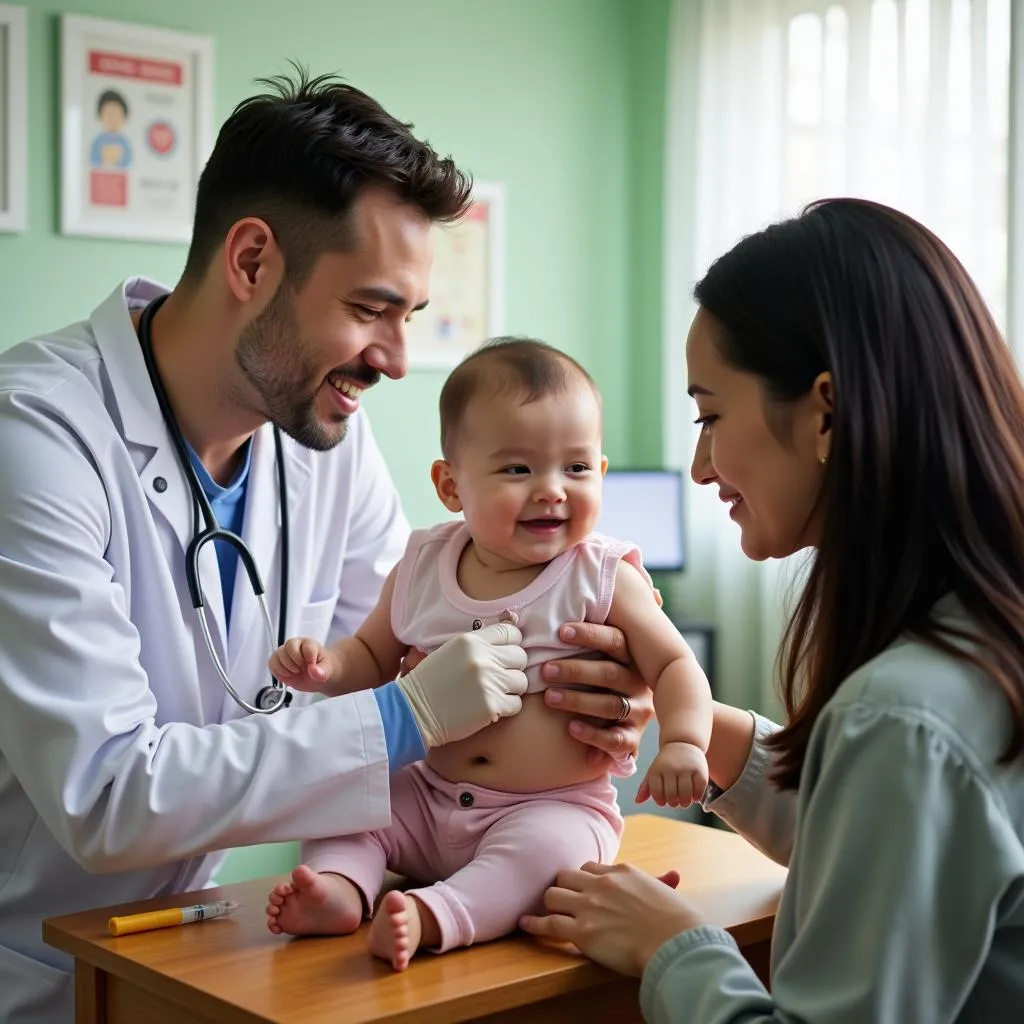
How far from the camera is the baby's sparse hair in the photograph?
1.65 metres

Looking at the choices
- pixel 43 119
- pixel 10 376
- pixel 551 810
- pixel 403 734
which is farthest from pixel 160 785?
pixel 43 119

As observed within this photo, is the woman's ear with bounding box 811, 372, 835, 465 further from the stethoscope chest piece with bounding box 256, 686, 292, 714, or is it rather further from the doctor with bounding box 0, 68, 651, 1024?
the stethoscope chest piece with bounding box 256, 686, 292, 714

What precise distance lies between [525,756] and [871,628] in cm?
48

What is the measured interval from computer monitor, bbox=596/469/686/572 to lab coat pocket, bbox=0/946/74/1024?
2838 mm

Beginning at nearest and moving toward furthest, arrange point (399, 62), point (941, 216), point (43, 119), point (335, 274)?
point (335, 274) < point (43, 119) < point (941, 216) < point (399, 62)

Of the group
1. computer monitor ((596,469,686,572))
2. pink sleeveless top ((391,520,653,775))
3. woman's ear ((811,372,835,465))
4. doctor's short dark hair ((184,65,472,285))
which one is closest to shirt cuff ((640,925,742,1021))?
pink sleeveless top ((391,520,653,775))

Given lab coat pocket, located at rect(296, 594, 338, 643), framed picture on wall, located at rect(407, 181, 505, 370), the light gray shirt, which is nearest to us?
the light gray shirt

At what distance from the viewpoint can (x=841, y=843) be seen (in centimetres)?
108

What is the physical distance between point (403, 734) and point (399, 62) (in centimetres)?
314

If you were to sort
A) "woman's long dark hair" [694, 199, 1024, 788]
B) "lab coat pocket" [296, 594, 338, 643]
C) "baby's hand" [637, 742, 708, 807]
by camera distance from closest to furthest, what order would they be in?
"woman's long dark hair" [694, 199, 1024, 788]
"baby's hand" [637, 742, 708, 807]
"lab coat pocket" [296, 594, 338, 643]

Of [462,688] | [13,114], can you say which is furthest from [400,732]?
[13,114]

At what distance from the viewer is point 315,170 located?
75.9 inches

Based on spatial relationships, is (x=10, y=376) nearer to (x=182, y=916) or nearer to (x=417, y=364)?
(x=182, y=916)

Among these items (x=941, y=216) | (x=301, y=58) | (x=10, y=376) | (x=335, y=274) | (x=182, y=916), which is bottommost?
(x=182, y=916)
